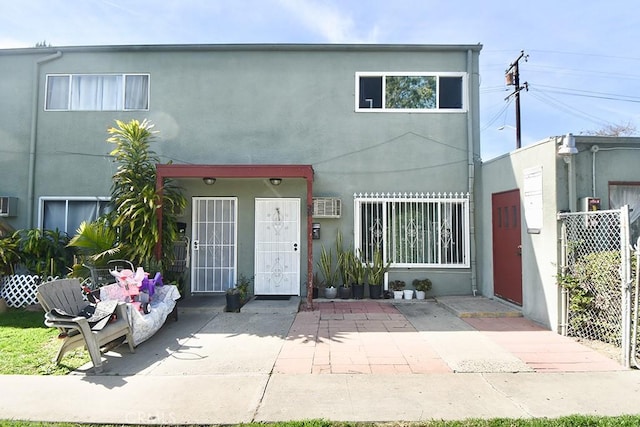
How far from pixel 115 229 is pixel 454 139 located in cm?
732

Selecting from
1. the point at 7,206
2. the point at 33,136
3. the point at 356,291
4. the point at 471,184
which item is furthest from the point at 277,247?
the point at 33,136

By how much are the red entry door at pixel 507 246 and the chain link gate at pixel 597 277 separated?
116cm

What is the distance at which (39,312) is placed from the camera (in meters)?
6.70

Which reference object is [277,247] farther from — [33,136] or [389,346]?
[33,136]

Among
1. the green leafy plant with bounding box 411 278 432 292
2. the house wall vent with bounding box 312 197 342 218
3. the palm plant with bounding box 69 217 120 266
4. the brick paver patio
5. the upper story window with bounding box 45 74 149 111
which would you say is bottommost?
the brick paver patio

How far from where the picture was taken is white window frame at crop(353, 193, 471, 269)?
7859 millimetres

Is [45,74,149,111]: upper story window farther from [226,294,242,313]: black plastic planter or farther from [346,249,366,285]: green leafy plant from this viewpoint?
[346,249,366,285]: green leafy plant

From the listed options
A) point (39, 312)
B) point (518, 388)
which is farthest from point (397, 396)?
point (39, 312)

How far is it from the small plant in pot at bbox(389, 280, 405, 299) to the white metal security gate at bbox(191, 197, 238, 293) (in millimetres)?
3510

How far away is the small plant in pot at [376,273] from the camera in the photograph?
7.61 meters

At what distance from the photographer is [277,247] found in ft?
26.1

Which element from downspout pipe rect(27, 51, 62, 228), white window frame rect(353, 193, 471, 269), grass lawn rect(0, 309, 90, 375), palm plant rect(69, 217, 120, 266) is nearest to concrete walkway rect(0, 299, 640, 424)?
grass lawn rect(0, 309, 90, 375)

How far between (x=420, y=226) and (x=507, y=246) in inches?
70.5

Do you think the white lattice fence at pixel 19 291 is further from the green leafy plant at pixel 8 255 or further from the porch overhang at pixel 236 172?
the porch overhang at pixel 236 172
